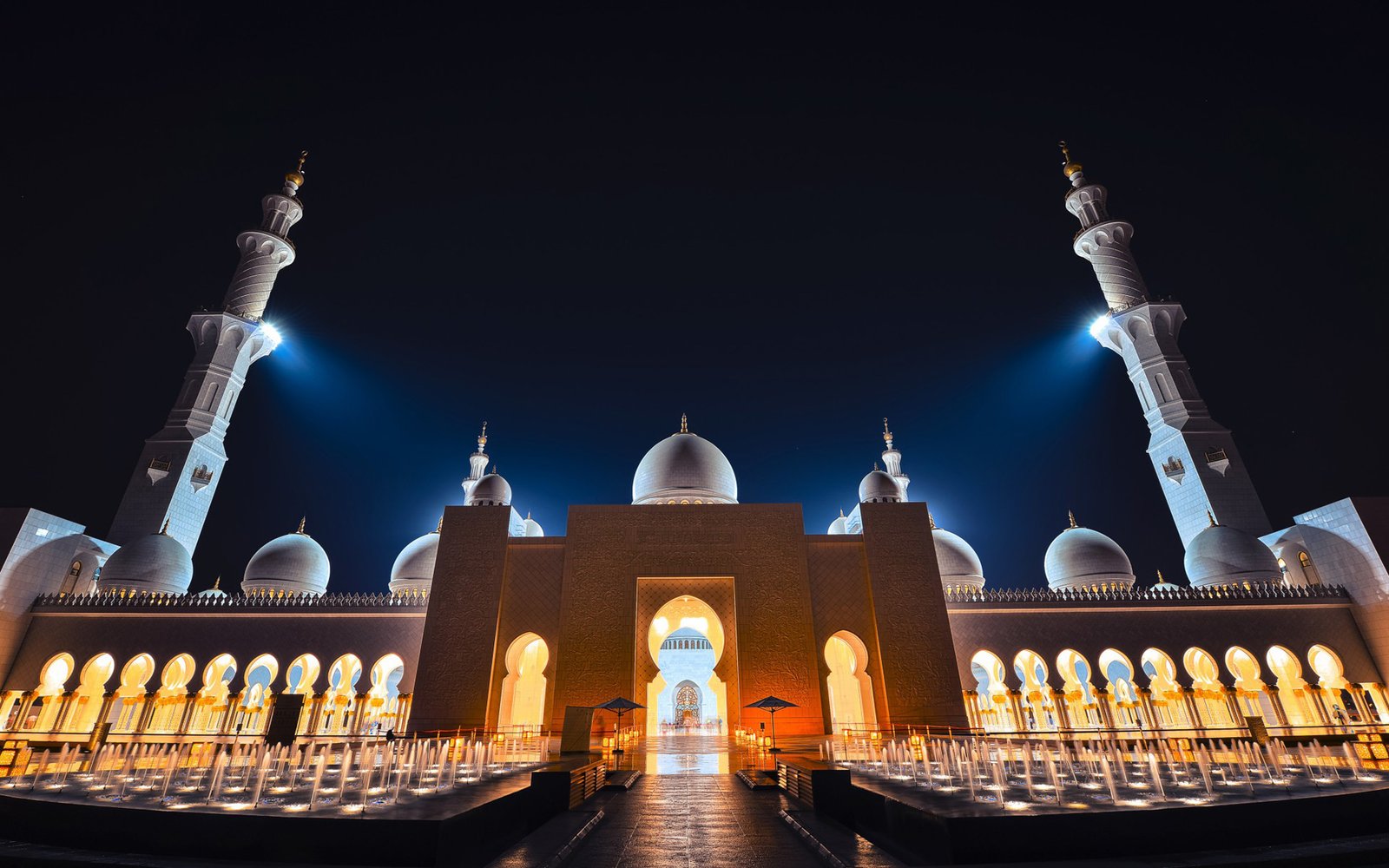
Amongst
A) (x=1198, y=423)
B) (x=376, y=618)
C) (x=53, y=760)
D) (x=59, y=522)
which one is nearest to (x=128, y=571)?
(x=59, y=522)

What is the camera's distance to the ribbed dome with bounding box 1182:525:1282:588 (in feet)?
65.0

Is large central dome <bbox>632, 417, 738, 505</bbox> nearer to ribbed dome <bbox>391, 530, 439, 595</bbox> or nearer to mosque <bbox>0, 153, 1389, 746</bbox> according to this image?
mosque <bbox>0, 153, 1389, 746</bbox>

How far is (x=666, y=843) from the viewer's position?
541cm

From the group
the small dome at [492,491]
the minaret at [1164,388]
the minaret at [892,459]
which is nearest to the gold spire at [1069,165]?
the minaret at [1164,388]

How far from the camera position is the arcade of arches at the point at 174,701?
17.0 metres

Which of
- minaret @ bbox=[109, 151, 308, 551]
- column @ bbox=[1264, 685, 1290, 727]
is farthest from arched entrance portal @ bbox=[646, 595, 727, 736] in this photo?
minaret @ bbox=[109, 151, 308, 551]

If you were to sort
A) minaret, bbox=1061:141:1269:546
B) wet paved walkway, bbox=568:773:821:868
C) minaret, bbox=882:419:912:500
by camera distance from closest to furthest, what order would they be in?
wet paved walkway, bbox=568:773:821:868, minaret, bbox=1061:141:1269:546, minaret, bbox=882:419:912:500

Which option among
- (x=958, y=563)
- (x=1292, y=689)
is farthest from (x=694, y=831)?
(x=958, y=563)

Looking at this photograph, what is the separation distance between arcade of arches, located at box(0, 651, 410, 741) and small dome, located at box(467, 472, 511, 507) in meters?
9.20

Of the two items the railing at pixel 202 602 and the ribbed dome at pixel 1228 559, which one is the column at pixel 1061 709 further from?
the railing at pixel 202 602

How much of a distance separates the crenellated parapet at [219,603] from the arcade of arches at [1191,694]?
17.0 metres

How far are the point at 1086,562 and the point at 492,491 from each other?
933 inches

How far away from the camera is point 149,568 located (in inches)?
798

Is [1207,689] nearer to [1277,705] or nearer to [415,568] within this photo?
[1277,705]
